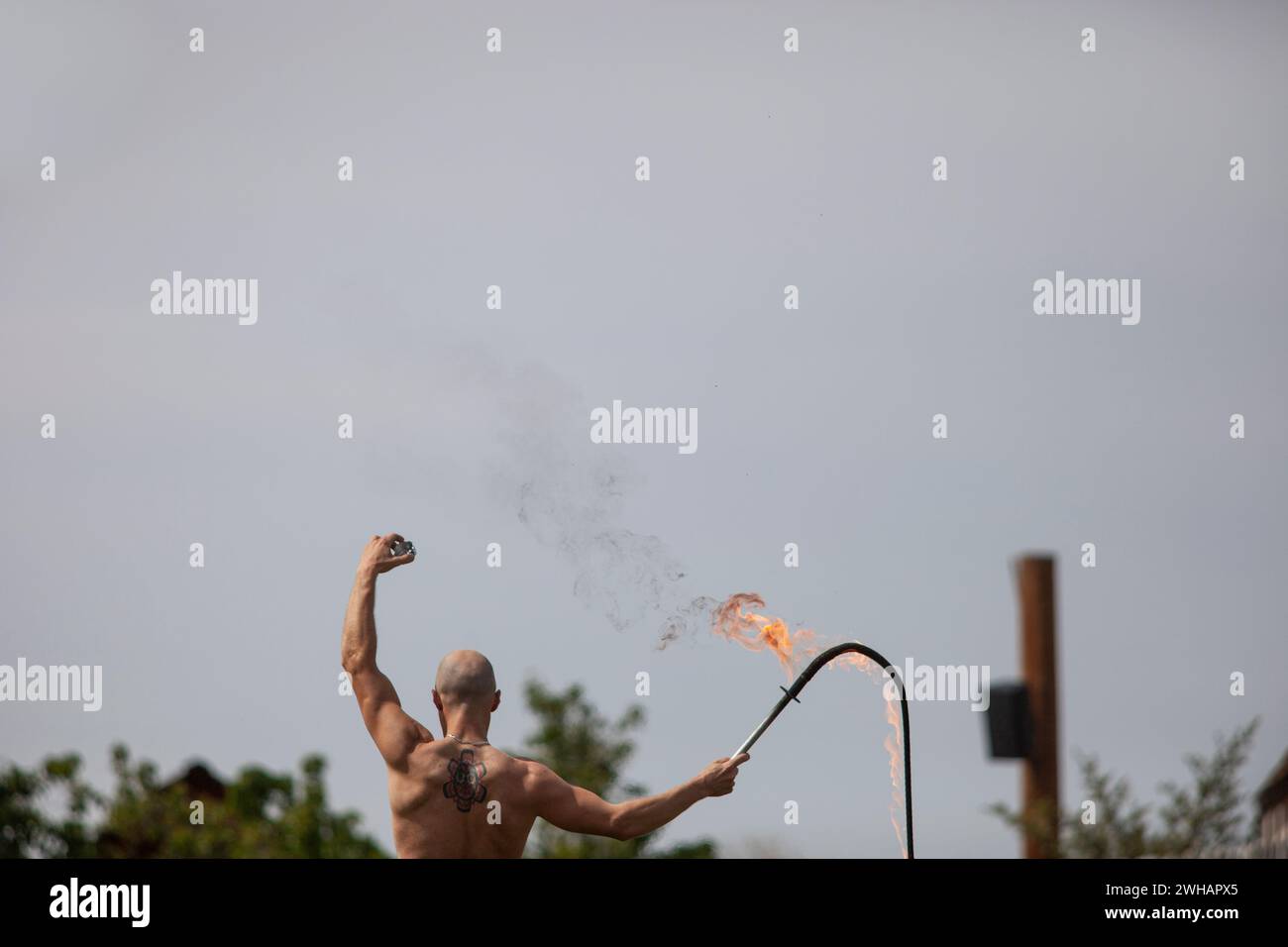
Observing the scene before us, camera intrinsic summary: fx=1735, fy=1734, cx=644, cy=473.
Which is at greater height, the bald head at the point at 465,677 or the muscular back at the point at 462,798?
the bald head at the point at 465,677

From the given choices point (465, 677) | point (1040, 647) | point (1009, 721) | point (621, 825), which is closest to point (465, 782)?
point (465, 677)

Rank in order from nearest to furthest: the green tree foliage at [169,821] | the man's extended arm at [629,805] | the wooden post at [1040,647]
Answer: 1. the man's extended arm at [629,805]
2. the wooden post at [1040,647]
3. the green tree foliage at [169,821]

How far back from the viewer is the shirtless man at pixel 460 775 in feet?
29.0

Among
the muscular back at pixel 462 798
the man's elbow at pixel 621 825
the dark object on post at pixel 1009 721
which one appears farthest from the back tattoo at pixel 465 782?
the dark object on post at pixel 1009 721

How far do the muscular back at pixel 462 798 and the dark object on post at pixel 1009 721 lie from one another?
8.67 m

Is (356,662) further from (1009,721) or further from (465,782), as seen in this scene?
(1009,721)

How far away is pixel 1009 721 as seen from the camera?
1667 cm

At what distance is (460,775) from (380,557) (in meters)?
1.27

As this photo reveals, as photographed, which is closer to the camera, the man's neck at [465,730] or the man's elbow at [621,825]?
the man's elbow at [621,825]

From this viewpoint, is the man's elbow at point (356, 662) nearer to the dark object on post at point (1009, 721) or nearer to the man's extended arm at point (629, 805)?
the man's extended arm at point (629, 805)

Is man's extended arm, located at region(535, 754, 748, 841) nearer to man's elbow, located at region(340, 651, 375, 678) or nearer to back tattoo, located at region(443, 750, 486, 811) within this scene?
back tattoo, located at region(443, 750, 486, 811)
